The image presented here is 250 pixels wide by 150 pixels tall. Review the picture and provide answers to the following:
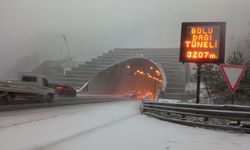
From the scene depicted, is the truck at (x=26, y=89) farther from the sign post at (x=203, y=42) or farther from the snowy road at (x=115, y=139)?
the snowy road at (x=115, y=139)

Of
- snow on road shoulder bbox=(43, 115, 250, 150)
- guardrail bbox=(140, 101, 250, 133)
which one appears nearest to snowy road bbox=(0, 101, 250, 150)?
snow on road shoulder bbox=(43, 115, 250, 150)

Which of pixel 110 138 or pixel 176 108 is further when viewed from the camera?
pixel 176 108

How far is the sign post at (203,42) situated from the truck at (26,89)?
1326cm

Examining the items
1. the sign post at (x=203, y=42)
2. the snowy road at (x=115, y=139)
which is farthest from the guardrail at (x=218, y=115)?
the sign post at (x=203, y=42)

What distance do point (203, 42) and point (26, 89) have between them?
600 inches

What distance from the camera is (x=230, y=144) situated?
10734 millimetres

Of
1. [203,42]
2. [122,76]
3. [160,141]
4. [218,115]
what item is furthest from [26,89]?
[122,76]

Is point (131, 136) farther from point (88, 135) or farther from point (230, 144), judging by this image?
point (230, 144)

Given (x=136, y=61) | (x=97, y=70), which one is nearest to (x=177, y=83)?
(x=136, y=61)

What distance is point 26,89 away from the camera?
2984cm

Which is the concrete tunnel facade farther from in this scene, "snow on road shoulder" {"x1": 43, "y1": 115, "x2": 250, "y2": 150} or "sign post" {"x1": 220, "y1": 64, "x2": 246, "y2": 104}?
"snow on road shoulder" {"x1": 43, "y1": 115, "x2": 250, "y2": 150}

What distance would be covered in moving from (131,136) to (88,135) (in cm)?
140

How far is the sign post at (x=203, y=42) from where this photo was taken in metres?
20.8

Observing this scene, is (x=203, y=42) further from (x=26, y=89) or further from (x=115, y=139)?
(x=26, y=89)
